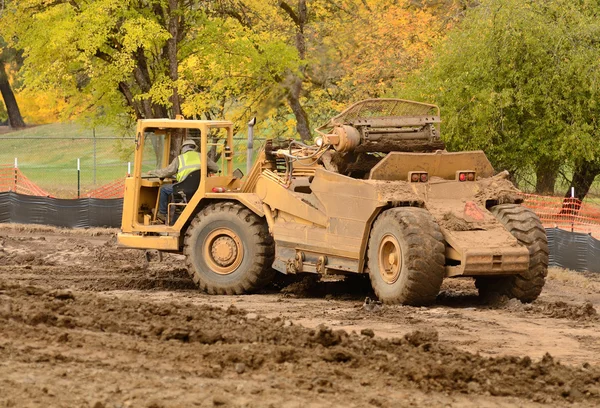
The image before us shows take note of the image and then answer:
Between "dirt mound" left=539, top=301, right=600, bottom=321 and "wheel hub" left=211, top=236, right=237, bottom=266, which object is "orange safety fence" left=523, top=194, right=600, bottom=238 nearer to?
"dirt mound" left=539, top=301, right=600, bottom=321

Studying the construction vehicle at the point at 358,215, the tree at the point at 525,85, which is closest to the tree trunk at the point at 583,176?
the tree at the point at 525,85

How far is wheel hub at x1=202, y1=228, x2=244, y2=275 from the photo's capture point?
1520cm

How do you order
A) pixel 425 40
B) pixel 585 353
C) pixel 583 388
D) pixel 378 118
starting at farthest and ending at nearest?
pixel 425 40 < pixel 378 118 < pixel 585 353 < pixel 583 388

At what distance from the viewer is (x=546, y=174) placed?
3150 centimetres

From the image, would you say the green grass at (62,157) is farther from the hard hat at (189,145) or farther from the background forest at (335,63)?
the hard hat at (189,145)

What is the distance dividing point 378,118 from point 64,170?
3836cm

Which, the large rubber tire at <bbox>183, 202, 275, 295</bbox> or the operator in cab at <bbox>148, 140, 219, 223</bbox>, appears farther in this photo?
the operator in cab at <bbox>148, 140, 219, 223</bbox>

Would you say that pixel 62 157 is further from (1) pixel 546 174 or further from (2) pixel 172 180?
(2) pixel 172 180

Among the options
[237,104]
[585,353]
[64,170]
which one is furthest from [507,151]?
[64,170]

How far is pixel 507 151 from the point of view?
28.6 meters

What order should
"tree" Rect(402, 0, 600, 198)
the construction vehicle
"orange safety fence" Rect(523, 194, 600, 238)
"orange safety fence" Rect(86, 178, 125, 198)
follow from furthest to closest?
"orange safety fence" Rect(86, 178, 125, 198) → "tree" Rect(402, 0, 600, 198) → "orange safety fence" Rect(523, 194, 600, 238) → the construction vehicle

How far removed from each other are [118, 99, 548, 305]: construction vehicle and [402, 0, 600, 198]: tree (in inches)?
487

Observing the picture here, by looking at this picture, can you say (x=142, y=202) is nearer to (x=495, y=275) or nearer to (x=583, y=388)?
(x=495, y=275)

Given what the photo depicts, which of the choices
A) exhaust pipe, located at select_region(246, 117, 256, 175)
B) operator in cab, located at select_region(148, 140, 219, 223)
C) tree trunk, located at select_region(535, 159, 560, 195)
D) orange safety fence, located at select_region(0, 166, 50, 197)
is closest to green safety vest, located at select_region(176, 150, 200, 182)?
operator in cab, located at select_region(148, 140, 219, 223)
